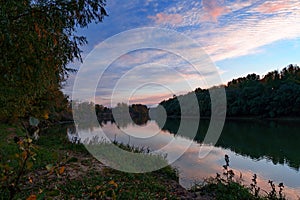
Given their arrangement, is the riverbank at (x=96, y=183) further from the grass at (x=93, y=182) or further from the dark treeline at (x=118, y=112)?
the dark treeline at (x=118, y=112)

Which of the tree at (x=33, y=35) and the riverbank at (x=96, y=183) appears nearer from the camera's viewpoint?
the tree at (x=33, y=35)

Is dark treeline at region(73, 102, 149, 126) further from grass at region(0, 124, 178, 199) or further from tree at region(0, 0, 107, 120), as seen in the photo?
tree at region(0, 0, 107, 120)

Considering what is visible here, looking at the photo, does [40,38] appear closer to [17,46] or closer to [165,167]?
[17,46]

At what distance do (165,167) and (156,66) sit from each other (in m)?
3.16

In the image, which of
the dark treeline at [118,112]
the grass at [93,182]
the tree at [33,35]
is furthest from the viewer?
the dark treeline at [118,112]

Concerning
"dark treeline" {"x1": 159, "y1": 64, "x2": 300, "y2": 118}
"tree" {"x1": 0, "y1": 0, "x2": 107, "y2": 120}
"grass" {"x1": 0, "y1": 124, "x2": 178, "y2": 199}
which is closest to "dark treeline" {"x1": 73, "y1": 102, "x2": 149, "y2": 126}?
"grass" {"x1": 0, "y1": 124, "x2": 178, "y2": 199}

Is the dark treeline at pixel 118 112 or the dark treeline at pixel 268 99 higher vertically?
the dark treeline at pixel 268 99

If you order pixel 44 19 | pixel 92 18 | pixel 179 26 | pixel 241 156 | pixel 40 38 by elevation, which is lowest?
pixel 241 156

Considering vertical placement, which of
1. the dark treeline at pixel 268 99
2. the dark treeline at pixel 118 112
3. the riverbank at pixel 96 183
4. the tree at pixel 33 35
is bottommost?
the riverbank at pixel 96 183

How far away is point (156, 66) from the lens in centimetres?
783

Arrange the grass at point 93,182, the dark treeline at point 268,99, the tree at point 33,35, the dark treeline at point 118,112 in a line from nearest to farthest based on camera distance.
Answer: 1. the tree at point 33,35
2. the grass at point 93,182
3. the dark treeline at point 118,112
4. the dark treeline at point 268,99

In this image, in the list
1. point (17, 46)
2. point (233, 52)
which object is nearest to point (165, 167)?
point (17, 46)

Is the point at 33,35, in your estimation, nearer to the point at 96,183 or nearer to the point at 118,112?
the point at 96,183

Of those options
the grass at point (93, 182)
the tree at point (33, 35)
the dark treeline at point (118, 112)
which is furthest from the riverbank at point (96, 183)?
the dark treeline at point (118, 112)
